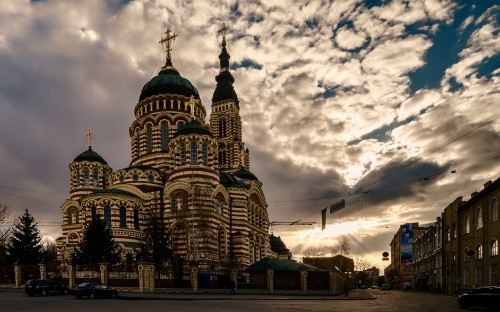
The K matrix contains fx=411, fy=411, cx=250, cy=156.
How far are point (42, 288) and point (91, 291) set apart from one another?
3.71 metres

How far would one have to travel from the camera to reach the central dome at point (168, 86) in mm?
59562

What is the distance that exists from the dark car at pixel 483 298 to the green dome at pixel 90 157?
160 ft

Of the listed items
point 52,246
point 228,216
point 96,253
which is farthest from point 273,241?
point 52,246

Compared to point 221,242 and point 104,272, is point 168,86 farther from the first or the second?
point 104,272

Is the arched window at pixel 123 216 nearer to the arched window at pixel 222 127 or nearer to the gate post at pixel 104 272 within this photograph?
the gate post at pixel 104 272

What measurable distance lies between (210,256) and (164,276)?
10543mm

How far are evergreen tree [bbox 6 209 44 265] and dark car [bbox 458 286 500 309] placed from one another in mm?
Answer: 42363

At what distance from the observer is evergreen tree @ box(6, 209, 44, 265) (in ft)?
148

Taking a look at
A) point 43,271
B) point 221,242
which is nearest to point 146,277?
point 43,271

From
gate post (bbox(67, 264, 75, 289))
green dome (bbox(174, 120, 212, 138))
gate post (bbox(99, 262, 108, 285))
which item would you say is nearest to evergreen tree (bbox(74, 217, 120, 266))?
gate post (bbox(67, 264, 75, 289))

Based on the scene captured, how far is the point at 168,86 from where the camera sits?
196ft

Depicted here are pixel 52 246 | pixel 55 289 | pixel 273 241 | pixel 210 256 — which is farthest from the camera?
pixel 52 246

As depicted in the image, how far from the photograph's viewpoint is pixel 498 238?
32.7 meters

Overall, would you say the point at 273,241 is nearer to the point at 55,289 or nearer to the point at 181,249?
the point at 181,249
